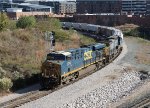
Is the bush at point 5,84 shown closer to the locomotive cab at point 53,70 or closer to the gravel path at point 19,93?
the gravel path at point 19,93

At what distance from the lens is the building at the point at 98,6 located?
582 feet

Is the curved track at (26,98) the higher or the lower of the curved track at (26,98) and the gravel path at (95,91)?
the higher

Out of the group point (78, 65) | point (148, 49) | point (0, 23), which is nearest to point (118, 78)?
point (78, 65)

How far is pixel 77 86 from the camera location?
34.7 meters

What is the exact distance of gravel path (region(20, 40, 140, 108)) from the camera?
29.5 m

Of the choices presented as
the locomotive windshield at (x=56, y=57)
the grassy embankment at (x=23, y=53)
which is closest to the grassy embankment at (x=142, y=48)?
the grassy embankment at (x=23, y=53)

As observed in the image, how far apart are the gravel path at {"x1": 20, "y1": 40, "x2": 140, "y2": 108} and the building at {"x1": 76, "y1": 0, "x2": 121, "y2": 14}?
448 feet

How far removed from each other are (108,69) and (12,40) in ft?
42.3

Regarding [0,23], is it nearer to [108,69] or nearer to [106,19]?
[108,69]

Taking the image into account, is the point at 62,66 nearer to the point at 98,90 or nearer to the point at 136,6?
the point at 98,90

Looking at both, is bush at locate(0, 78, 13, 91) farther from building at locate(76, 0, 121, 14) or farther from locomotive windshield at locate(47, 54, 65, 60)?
building at locate(76, 0, 121, 14)

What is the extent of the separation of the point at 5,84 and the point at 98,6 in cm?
15396

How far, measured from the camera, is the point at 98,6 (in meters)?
183

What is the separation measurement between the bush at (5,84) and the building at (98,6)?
147m
